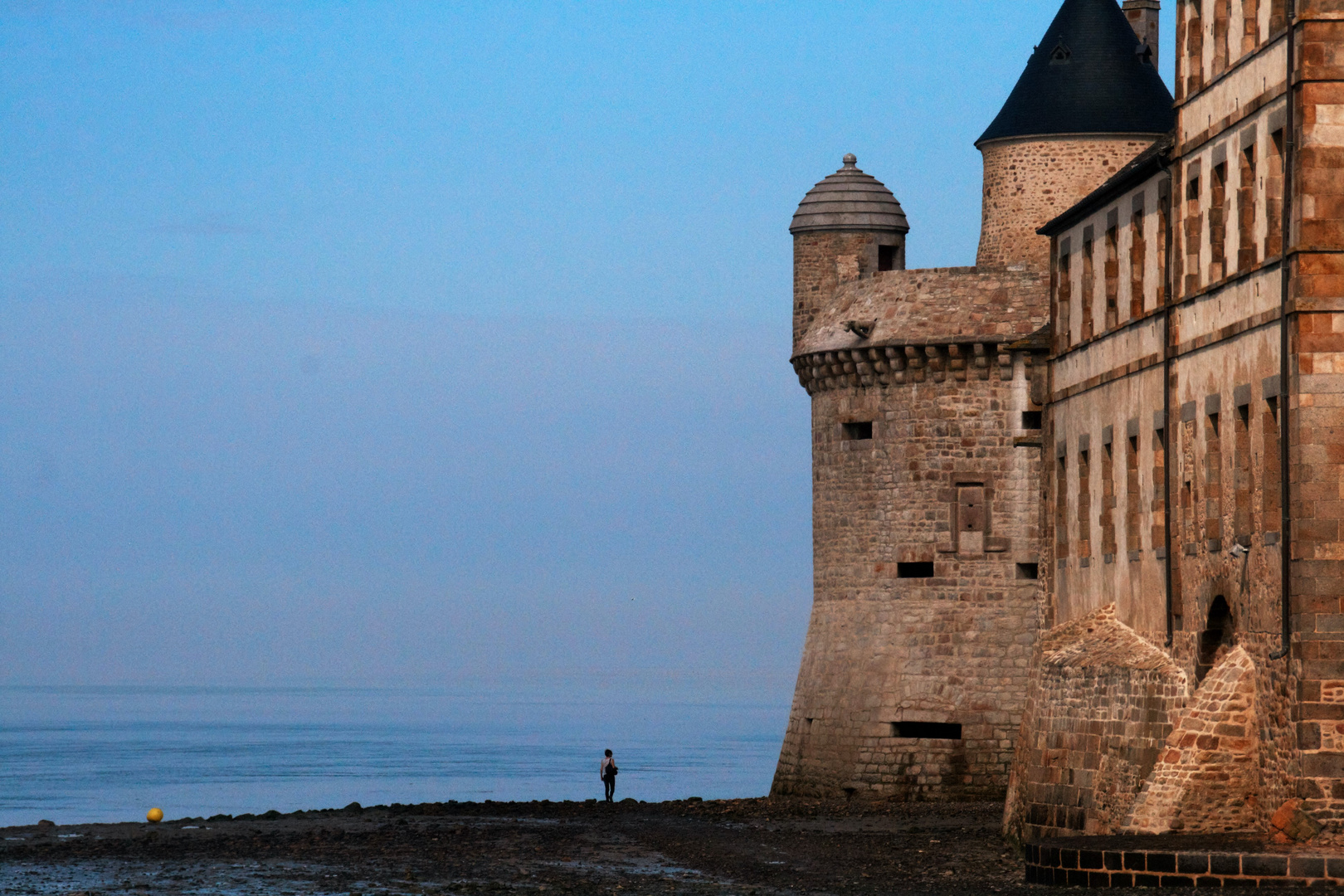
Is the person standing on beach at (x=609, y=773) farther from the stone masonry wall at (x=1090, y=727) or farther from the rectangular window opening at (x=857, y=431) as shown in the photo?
the stone masonry wall at (x=1090, y=727)

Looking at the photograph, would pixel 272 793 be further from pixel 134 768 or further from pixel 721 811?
pixel 721 811

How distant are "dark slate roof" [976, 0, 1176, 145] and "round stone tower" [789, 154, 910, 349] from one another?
2.40m

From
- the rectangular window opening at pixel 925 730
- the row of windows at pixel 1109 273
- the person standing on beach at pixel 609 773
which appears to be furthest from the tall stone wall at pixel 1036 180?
the person standing on beach at pixel 609 773

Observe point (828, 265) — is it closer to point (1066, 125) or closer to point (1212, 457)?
point (1066, 125)

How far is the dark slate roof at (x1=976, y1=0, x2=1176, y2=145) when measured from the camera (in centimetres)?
4547

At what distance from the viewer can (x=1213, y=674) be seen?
91.7 feet

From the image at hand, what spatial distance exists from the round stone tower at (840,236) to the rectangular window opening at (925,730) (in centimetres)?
784

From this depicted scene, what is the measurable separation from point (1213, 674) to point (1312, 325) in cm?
419

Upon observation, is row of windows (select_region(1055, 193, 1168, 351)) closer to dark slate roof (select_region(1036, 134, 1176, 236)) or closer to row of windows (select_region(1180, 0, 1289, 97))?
dark slate roof (select_region(1036, 134, 1176, 236))

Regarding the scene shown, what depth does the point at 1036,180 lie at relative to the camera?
45.8m

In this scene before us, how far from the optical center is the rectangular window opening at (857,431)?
45.8 metres

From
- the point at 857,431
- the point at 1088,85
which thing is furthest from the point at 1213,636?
the point at 1088,85

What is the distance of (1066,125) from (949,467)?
264 inches

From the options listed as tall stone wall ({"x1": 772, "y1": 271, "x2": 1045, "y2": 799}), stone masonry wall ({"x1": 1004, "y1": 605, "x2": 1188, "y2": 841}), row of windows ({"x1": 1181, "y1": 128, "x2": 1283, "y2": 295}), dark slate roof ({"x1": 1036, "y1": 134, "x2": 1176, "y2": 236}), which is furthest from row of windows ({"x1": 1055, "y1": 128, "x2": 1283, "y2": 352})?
tall stone wall ({"x1": 772, "y1": 271, "x2": 1045, "y2": 799})
